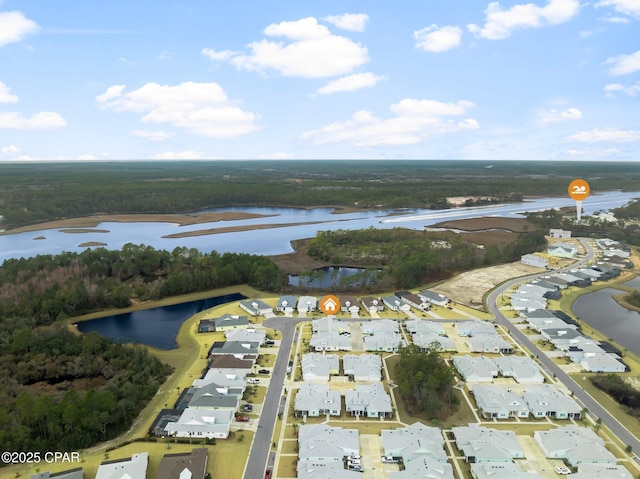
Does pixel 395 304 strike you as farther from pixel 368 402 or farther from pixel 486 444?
pixel 486 444

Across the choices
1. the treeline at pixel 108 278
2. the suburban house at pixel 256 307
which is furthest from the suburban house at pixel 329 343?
the treeline at pixel 108 278

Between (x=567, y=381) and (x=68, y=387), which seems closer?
(x=68, y=387)

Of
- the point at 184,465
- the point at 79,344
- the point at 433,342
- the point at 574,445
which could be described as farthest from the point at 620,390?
the point at 79,344

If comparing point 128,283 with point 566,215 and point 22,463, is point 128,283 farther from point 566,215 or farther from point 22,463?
point 566,215

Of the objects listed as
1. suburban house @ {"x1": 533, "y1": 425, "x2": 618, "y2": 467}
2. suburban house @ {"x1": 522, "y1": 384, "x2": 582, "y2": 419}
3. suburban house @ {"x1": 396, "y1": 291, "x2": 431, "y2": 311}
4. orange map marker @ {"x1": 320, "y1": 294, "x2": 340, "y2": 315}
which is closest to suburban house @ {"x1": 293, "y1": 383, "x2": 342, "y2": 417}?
suburban house @ {"x1": 533, "y1": 425, "x2": 618, "y2": 467}

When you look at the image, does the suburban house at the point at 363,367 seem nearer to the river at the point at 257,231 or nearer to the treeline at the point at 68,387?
the treeline at the point at 68,387
